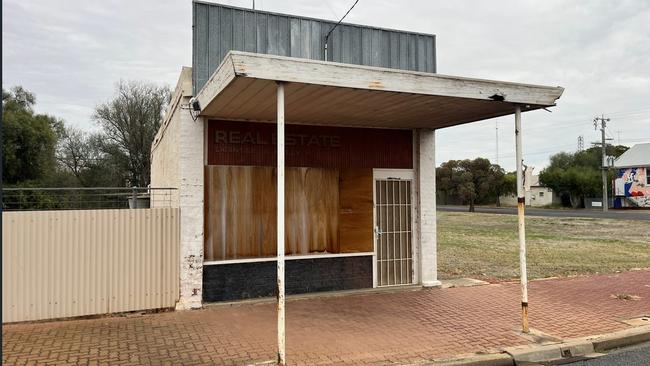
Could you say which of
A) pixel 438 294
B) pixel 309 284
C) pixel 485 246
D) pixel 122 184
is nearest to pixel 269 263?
pixel 309 284

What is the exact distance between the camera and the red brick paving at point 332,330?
5.34 metres

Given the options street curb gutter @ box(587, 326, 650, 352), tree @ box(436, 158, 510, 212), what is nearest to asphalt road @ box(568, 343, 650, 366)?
street curb gutter @ box(587, 326, 650, 352)

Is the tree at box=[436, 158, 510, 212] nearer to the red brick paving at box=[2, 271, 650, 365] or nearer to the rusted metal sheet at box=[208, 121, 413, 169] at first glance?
the red brick paving at box=[2, 271, 650, 365]

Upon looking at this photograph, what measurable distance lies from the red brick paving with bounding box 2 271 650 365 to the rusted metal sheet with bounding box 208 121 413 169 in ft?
7.92

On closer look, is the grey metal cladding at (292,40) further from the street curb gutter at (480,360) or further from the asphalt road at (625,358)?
the asphalt road at (625,358)

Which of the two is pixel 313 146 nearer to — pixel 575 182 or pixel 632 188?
pixel 575 182

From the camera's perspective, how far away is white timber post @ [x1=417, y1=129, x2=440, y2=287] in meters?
9.05

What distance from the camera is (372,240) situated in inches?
345

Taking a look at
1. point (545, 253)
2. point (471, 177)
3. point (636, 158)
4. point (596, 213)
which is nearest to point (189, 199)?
point (545, 253)

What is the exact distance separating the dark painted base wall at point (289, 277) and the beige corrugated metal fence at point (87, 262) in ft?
2.15

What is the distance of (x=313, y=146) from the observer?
8391 mm

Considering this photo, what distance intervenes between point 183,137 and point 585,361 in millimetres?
6357

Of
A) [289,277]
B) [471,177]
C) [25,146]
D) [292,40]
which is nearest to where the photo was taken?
[289,277]

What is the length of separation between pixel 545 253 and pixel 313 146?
10322mm
